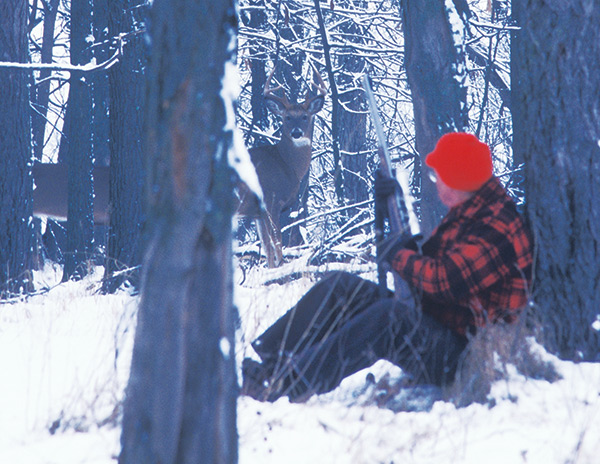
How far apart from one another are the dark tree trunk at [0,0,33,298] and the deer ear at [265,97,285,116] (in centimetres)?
441

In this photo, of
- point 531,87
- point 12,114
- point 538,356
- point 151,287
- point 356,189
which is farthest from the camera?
point 356,189

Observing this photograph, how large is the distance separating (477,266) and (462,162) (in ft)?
1.77

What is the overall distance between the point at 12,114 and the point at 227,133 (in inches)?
251

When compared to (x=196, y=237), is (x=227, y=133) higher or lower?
higher

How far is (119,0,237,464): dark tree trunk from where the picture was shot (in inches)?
89.0

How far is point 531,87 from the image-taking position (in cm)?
401

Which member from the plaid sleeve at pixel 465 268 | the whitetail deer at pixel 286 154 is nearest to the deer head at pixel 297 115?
the whitetail deer at pixel 286 154

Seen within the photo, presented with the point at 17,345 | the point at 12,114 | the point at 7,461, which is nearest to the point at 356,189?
the point at 12,114

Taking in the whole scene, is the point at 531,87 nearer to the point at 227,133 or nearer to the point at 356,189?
the point at 227,133

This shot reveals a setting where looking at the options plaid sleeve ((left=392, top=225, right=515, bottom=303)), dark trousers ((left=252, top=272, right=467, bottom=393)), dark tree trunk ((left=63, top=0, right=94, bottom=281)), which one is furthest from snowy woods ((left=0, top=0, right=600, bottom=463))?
dark tree trunk ((left=63, top=0, right=94, bottom=281))

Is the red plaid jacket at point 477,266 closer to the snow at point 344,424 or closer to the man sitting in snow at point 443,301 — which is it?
the man sitting in snow at point 443,301

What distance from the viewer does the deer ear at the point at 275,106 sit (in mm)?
12078

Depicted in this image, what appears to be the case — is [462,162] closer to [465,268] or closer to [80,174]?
[465,268]

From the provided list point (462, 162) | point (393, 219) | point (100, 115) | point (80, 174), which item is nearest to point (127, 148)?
point (80, 174)
